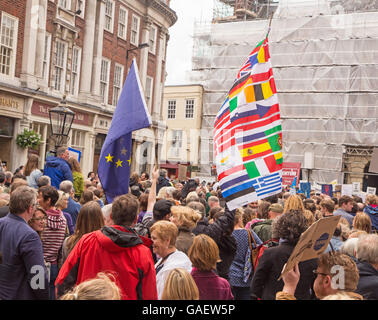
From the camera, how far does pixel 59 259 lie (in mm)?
5309

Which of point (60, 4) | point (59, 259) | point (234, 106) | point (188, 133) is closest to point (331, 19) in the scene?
point (188, 133)

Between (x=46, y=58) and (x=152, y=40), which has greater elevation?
(x=152, y=40)

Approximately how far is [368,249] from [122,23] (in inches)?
909

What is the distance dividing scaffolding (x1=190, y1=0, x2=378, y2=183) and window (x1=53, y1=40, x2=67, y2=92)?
1676cm

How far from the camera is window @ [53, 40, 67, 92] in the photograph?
2036 centimetres

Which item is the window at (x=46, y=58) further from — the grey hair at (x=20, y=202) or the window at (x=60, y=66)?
the grey hair at (x=20, y=202)

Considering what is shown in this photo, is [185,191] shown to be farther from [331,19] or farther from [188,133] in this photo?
[188,133]

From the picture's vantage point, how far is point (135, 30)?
86.2ft

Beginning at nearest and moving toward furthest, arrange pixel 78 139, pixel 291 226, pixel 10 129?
1. pixel 291 226
2. pixel 10 129
3. pixel 78 139

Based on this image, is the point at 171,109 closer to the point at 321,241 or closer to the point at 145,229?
the point at 145,229

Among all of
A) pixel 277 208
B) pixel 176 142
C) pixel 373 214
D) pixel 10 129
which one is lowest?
pixel 373 214

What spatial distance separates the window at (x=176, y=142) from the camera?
41500 mm

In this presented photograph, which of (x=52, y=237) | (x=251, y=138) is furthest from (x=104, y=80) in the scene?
(x=52, y=237)
